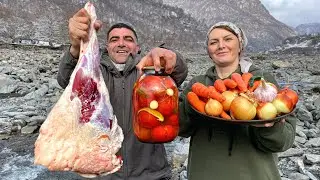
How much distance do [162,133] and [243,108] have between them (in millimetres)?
566

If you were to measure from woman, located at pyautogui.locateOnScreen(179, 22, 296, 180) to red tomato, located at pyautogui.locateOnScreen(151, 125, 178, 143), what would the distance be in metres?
0.49

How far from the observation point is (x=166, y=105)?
2545mm

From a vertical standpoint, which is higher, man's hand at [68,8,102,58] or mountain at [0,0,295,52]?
mountain at [0,0,295,52]

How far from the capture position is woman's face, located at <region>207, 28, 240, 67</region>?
3.07 m

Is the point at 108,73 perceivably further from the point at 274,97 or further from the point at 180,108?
the point at 274,97

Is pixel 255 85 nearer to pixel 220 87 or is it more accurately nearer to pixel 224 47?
pixel 220 87

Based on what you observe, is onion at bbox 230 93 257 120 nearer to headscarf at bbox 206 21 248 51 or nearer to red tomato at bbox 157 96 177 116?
red tomato at bbox 157 96 177 116

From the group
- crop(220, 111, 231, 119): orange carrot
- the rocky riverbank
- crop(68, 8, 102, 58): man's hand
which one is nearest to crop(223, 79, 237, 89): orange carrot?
crop(220, 111, 231, 119): orange carrot

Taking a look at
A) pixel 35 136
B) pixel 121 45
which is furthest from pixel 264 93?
pixel 35 136

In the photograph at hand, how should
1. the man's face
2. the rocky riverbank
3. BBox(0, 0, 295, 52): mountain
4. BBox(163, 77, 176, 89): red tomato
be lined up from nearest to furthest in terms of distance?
BBox(163, 77, 176, 89): red tomato < the man's face < the rocky riverbank < BBox(0, 0, 295, 52): mountain

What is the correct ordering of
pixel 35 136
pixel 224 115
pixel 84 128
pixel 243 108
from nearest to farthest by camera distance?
pixel 243 108 < pixel 224 115 < pixel 84 128 < pixel 35 136

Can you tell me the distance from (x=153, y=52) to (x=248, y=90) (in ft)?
2.39

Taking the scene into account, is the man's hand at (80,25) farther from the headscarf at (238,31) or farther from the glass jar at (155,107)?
the headscarf at (238,31)

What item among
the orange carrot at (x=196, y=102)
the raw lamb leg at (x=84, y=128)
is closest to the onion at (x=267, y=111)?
the orange carrot at (x=196, y=102)
